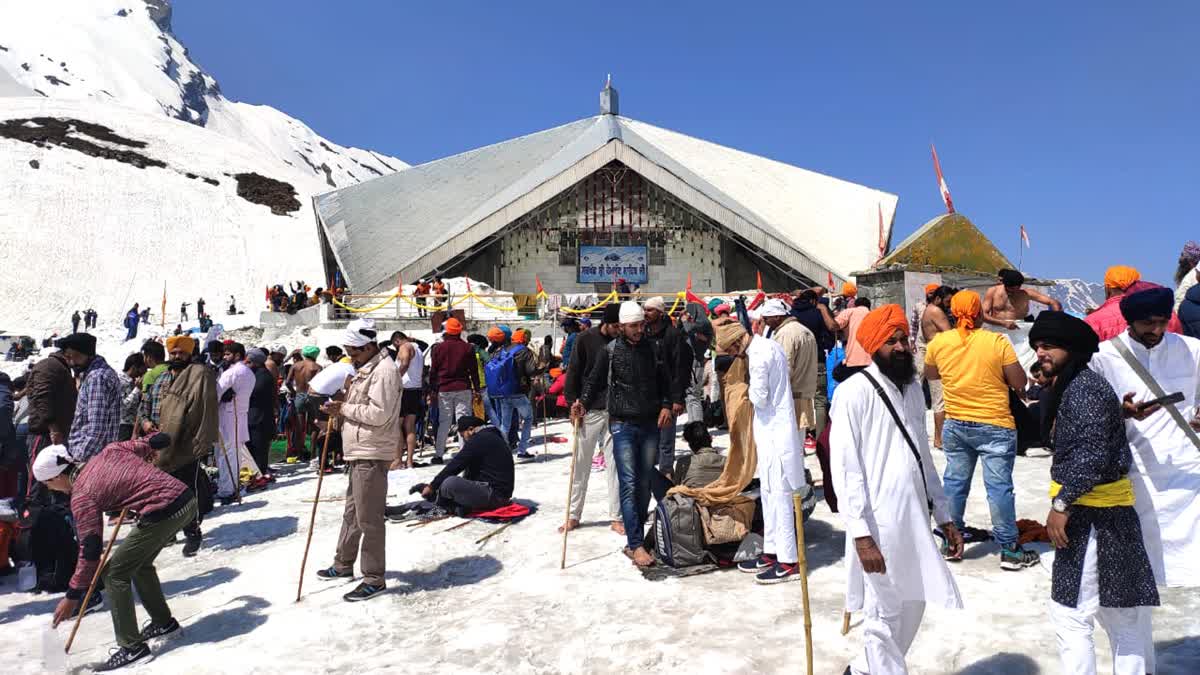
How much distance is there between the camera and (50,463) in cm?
455

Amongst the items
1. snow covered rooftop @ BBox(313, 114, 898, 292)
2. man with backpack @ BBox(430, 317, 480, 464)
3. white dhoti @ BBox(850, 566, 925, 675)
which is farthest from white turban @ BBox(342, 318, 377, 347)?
snow covered rooftop @ BBox(313, 114, 898, 292)

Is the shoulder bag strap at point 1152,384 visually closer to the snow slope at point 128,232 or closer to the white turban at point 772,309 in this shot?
the white turban at point 772,309

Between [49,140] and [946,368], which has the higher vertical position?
[49,140]

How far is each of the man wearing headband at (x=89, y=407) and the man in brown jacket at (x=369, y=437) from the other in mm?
1989

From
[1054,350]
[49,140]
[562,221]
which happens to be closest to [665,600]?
[1054,350]

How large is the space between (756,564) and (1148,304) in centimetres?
264

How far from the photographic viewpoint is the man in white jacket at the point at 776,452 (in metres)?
4.28

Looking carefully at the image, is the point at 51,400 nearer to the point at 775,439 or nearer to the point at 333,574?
the point at 333,574

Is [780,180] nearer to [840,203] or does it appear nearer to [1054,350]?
[840,203]

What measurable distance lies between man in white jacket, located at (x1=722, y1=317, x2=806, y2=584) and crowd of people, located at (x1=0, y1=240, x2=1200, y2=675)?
0.01 metres

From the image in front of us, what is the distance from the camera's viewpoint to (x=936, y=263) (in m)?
9.77

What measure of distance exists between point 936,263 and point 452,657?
336 inches

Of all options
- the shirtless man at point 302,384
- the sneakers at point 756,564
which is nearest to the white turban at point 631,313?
the sneakers at point 756,564

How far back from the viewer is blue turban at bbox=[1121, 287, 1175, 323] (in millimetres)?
2863
